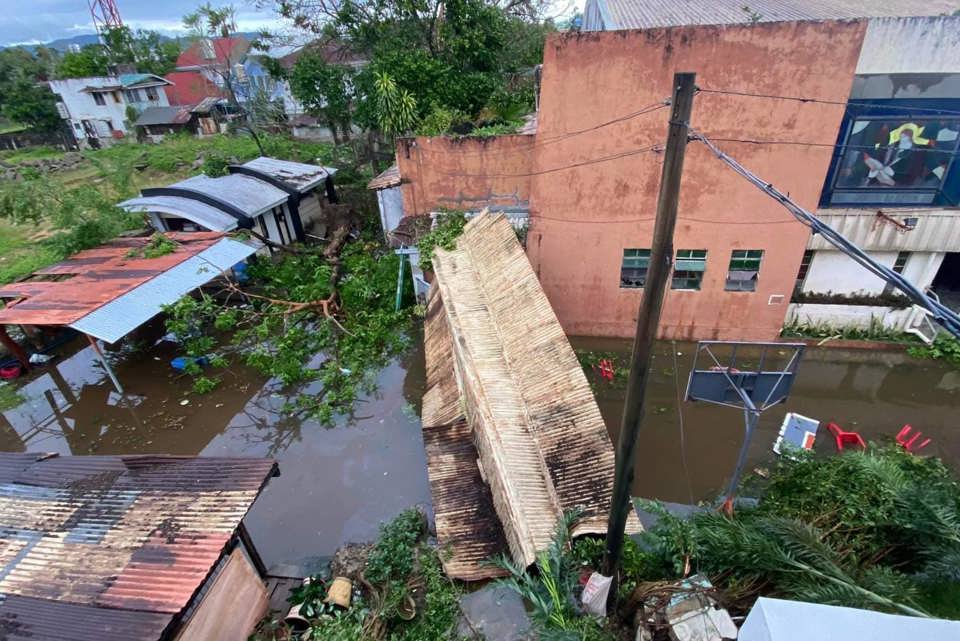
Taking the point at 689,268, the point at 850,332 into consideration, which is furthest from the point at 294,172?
the point at 850,332

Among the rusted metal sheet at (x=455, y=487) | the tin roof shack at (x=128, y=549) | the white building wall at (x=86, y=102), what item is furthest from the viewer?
the white building wall at (x=86, y=102)

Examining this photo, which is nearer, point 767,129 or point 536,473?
point 536,473

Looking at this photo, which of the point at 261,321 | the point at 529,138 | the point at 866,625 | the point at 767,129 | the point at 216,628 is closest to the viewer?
the point at 866,625

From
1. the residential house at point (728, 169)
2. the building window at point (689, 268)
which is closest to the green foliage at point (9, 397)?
the residential house at point (728, 169)

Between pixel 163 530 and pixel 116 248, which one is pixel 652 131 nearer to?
pixel 163 530

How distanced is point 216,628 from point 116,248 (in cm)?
1536

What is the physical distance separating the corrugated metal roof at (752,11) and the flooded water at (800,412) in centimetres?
883

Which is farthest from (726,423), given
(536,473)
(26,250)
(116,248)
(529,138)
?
(26,250)

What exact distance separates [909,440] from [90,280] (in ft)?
71.1

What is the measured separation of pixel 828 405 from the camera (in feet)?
38.7

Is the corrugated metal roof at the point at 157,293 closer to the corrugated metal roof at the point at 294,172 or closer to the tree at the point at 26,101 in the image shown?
the corrugated metal roof at the point at 294,172

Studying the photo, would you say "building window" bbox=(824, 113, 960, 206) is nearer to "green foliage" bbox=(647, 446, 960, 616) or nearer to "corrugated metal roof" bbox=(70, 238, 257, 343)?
"green foliage" bbox=(647, 446, 960, 616)

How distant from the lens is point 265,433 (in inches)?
471

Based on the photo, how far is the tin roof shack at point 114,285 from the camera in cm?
1235
